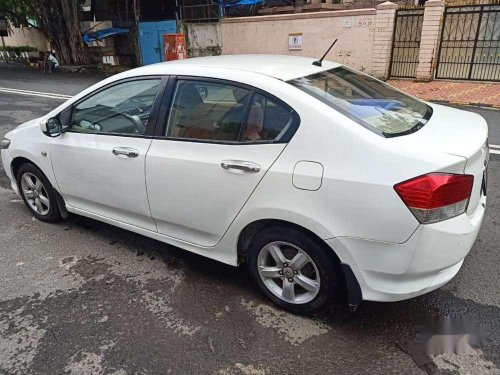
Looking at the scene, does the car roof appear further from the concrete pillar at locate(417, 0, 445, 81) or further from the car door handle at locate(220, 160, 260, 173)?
the concrete pillar at locate(417, 0, 445, 81)

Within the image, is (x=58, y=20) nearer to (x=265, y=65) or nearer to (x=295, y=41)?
(x=295, y=41)

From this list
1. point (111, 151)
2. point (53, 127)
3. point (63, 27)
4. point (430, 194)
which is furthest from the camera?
point (63, 27)

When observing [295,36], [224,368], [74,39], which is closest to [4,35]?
[74,39]

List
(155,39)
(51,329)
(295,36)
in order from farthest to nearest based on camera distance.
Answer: (155,39), (295,36), (51,329)

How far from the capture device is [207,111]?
2.92m

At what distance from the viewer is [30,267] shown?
341 centimetres

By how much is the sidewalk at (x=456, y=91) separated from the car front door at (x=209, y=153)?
852 centimetres

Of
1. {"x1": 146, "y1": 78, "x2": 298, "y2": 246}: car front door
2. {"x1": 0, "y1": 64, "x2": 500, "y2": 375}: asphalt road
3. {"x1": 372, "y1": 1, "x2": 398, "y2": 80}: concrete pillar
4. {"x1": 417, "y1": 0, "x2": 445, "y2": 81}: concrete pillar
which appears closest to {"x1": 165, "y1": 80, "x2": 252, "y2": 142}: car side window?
{"x1": 146, "y1": 78, "x2": 298, "y2": 246}: car front door

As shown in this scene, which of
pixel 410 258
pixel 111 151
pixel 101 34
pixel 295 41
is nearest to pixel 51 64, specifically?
pixel 101 34

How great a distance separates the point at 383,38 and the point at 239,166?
38.4 ft

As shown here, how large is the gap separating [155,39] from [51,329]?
Result: 17.8 metres

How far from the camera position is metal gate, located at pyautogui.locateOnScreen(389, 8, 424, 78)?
1230cm

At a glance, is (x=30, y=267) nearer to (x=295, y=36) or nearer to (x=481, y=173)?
(x=481, y=173)

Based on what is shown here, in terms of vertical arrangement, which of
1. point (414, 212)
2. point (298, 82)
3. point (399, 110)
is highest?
point (298, 82)
